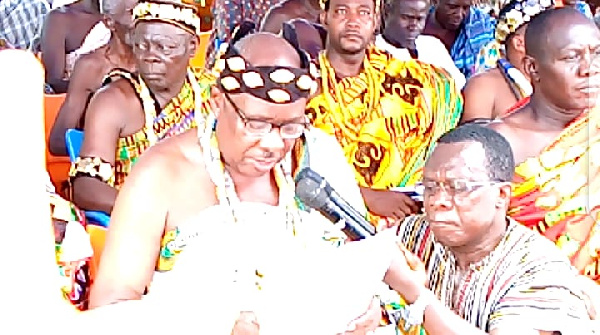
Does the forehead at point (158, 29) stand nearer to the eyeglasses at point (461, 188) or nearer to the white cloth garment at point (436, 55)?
the white cloth garment at point (436, 55)

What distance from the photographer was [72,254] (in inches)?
97.0

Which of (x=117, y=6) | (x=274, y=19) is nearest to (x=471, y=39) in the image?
(x=274, y=19)

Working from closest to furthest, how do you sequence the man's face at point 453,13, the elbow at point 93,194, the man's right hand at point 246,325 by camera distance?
the man's right hand at point 246,325 < the elbow at point 93,194 < the man's face at point 453,13

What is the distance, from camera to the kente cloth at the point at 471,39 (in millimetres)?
4930

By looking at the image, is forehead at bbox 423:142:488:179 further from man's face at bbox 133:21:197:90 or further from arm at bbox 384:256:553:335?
man's face at bbox 133:21:197:90

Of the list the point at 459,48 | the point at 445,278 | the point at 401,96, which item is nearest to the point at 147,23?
the point at 401,96

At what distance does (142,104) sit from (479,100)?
3.99 ft

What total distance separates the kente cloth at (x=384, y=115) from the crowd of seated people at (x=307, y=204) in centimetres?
1

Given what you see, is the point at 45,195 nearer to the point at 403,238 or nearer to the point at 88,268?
the point at 88,268

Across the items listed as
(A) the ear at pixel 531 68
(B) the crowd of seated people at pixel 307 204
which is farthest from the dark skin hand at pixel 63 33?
(A) the ear at pixel 531 68

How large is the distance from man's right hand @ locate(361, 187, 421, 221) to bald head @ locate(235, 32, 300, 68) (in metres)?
1.26

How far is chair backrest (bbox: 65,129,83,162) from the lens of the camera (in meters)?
3.52

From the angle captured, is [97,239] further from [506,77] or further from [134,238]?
[506,77]

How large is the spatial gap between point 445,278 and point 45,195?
152 centimetres
